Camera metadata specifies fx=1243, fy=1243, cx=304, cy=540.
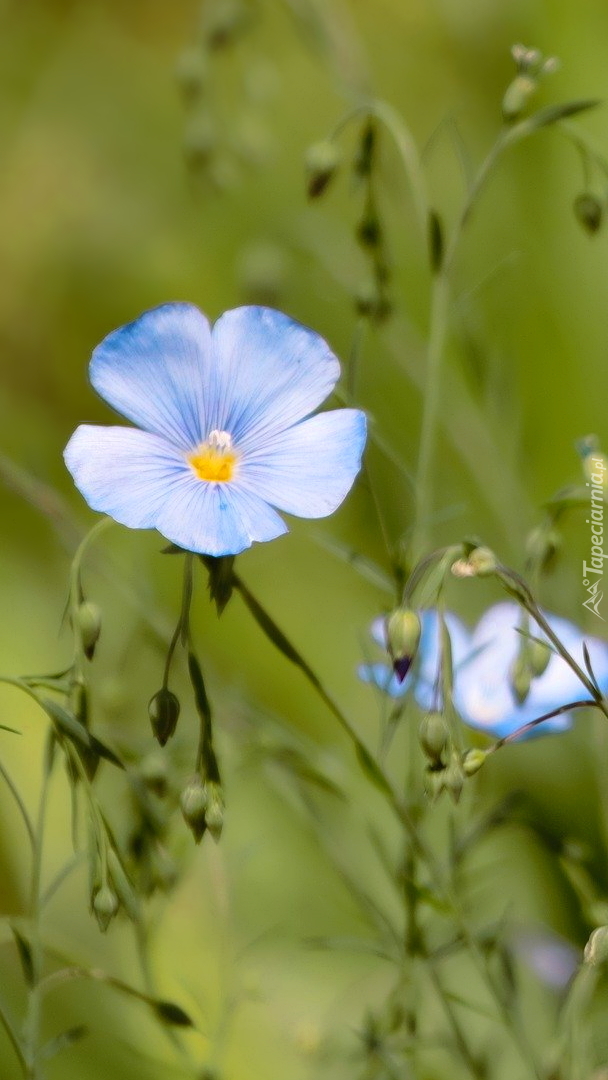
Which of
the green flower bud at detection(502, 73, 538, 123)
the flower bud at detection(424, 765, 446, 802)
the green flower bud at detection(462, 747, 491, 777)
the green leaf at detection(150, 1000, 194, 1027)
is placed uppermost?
the green flower bud at detection(502, 73, 538, 123)

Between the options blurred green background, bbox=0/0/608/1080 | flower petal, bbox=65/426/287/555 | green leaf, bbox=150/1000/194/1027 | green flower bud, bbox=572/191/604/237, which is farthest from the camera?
blurred green background, bbox=0/0/608/1080

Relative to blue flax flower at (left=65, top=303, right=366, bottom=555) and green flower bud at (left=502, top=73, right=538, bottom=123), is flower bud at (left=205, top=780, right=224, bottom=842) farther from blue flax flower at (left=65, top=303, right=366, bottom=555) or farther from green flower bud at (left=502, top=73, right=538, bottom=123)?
green flower bud at (left=502, top=73, right=538, bottom=123)

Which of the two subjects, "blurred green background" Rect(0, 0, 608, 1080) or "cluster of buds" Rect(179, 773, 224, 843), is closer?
"cluster of buds" Rect(179, 773, 224, 843)

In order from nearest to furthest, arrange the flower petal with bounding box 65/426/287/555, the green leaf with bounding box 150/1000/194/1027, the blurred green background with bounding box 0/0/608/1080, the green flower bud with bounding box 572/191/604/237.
Answer: the flower petal with bounding box 65/426/287/555
the green leaf with bounding box 150/1000/194/1027
the green flower bud with bounding box 572/191/604/237
the blurred green background with bounding box 0/0/608/1080

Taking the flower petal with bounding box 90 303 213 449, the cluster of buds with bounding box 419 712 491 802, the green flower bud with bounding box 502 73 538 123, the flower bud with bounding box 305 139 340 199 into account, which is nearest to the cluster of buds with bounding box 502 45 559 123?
the green flower bud with bounding box 502 73 538 123

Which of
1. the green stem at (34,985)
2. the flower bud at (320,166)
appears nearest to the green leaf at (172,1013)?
the green stem at (34,985)

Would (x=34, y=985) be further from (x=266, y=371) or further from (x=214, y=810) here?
(x=266, y=371)

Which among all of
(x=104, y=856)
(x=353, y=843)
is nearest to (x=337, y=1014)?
(x=353, y=843)
